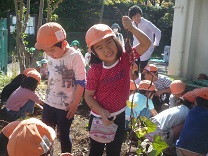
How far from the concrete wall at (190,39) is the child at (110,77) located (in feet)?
12.9

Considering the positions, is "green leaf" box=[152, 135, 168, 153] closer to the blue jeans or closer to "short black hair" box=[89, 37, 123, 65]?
"short black hair" box=[89, 37, 123, 65]

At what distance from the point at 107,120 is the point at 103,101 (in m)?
0.19

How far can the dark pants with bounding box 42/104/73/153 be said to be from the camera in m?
2.87

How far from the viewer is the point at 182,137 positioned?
3234mm

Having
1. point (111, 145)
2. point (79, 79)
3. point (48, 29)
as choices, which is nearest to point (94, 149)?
point (111, 145)

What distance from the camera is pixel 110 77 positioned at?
237 cm

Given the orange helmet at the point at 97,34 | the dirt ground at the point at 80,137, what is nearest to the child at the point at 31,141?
the orange helmet at the point at 97,34

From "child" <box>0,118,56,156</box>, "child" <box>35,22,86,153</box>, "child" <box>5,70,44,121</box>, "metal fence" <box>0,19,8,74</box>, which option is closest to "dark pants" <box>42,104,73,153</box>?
"child" <box>35,22,86,153</box>

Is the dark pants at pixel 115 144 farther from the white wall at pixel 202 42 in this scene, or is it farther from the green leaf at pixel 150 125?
the white wall at pixel 202 42

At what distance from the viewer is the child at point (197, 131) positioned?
3.11 metres

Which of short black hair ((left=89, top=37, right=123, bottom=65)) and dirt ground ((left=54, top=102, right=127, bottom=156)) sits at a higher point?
short black hair ((left=89, top=37, right=123, bottom=65))

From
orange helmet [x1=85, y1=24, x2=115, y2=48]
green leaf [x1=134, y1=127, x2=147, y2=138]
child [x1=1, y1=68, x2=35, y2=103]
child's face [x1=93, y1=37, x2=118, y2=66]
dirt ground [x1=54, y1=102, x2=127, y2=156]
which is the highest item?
orange helmet [x1=85, y1=24, x2=115, y2=48]

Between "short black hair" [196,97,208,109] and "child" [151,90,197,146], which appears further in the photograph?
"child" [151,90,197,146]

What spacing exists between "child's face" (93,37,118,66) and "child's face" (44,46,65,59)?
535 millimetres
